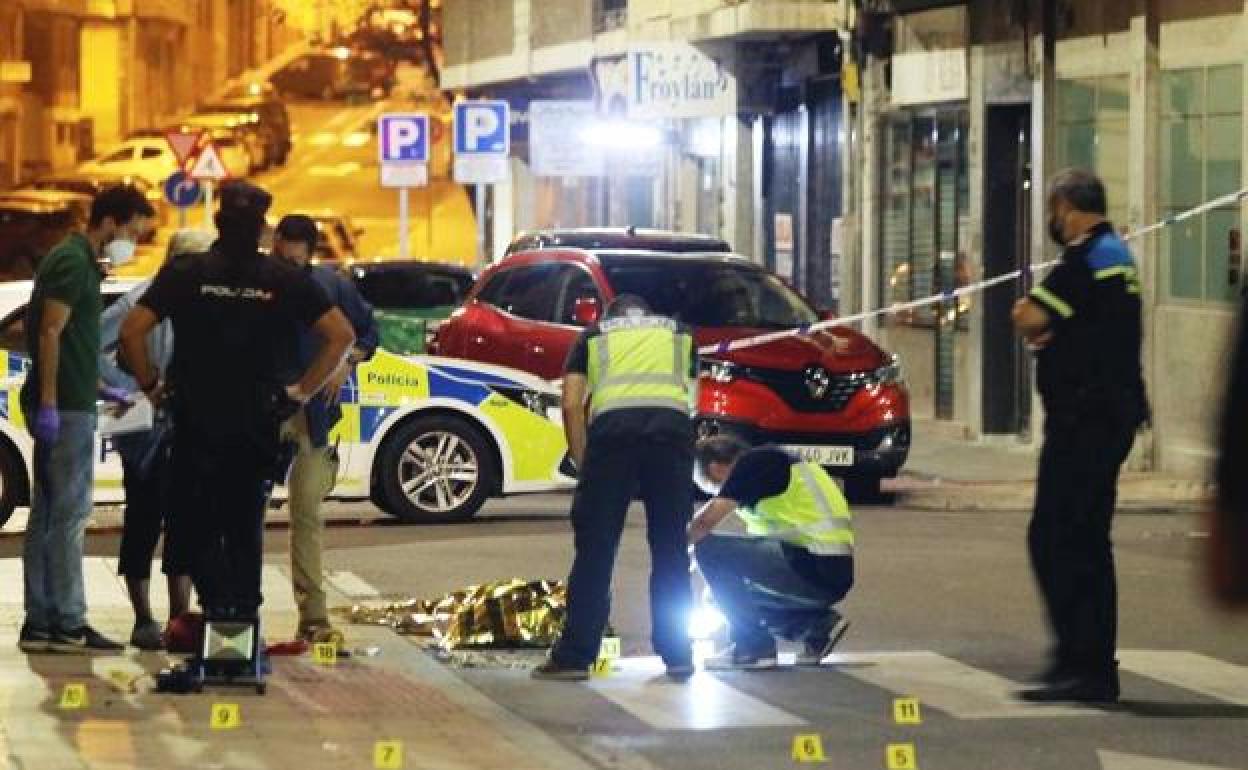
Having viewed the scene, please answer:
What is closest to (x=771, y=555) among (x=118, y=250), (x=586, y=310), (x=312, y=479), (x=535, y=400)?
(x=312, y=479)

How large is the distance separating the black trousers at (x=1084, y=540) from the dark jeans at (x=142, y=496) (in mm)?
3602

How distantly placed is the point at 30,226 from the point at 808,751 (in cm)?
4663

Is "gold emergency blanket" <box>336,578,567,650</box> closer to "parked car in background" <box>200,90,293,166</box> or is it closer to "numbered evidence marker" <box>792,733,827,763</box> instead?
"numbered evidence marker" <box>792,733,827,763</box>

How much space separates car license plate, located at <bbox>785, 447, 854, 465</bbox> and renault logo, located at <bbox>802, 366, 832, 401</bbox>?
1.15 ft

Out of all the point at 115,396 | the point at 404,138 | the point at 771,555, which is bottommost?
the point at 771,555

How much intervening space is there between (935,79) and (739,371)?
8.84m

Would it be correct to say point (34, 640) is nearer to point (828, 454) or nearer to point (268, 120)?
point (828, 454)

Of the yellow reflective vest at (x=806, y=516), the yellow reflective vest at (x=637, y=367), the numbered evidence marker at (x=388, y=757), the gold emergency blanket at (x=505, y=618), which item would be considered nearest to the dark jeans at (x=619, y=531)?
the yellow reflective vest at (x=637, y=367)

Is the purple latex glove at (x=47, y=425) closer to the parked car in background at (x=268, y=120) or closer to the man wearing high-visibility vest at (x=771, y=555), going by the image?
the man wearing high-visibility vest at (x=771, y=555)

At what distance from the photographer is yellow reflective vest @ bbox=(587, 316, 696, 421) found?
11.7 meters

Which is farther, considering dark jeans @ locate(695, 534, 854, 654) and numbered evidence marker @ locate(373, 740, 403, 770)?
dark jeans @ locate(695, 534, 854, 654)

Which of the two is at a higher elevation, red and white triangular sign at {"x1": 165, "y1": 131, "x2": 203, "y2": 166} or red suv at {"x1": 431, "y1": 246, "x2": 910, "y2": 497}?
red and white triangular sign at {"x1": 165, "y1": 131, "x2": 203, "y2": 166}

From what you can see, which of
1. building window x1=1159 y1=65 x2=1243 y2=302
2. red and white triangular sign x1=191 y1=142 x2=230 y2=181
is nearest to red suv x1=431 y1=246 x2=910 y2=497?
building window x1=1159 y1=65 x2=1243 y2=302

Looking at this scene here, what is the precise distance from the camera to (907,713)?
10711mm
